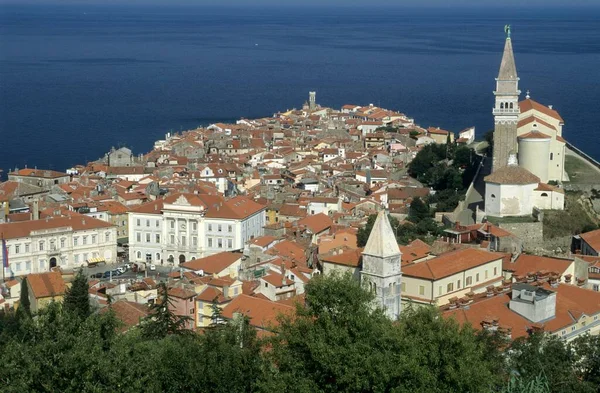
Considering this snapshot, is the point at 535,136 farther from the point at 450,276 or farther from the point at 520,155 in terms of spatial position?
the point at 450,276

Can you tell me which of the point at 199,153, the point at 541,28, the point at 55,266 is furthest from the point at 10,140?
the point at 541,28

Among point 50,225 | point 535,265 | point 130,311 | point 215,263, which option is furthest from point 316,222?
point 130,311

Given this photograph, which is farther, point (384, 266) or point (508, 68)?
point (508, 68)

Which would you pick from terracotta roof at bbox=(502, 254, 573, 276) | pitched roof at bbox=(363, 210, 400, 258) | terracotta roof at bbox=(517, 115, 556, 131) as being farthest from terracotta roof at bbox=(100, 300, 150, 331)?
terracotta roof at bbox=(517, 115, 556, 131)

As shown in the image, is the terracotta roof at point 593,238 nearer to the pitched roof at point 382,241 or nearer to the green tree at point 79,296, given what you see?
the pitched roof at point 382,241

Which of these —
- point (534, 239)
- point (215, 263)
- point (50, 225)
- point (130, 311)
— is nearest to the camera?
point (130, 311)

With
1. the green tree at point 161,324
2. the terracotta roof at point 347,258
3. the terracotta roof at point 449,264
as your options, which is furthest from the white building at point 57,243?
the terracotta roof at point 449,264
